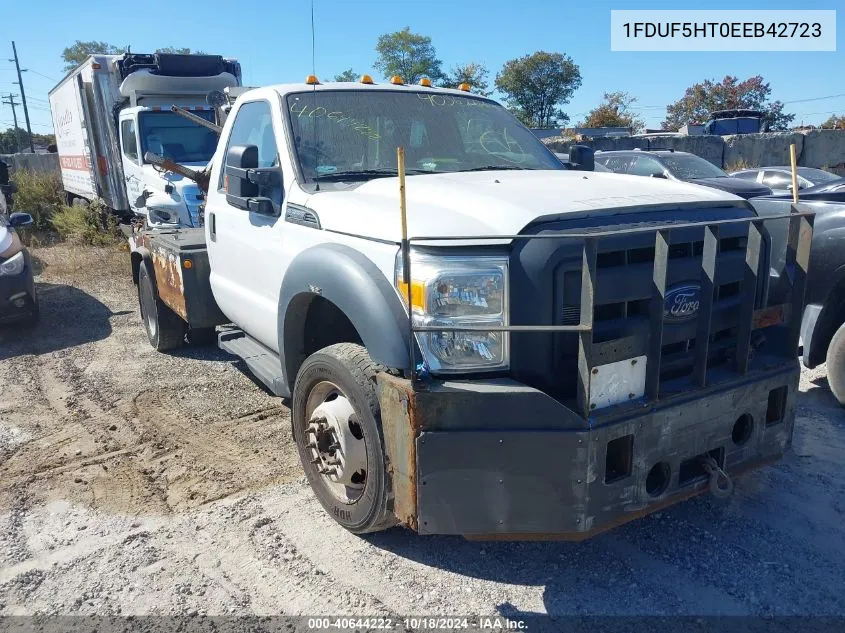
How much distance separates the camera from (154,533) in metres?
3.41

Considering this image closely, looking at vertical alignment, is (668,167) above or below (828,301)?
above

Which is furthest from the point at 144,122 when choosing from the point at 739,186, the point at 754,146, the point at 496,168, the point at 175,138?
the point at 754,146

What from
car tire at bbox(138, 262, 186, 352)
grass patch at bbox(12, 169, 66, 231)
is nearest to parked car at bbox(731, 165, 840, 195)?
car tire at bbox(138, 262, 186, 352)

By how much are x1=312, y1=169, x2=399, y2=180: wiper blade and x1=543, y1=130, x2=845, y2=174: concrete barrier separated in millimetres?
18198

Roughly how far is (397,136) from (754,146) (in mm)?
21219

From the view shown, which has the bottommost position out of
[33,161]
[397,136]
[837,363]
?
[837,363]

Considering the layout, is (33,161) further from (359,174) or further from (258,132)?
(359,174)

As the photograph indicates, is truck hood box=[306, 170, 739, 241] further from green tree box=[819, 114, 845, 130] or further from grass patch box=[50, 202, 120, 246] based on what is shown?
green tree box=[819, 114, 845, 130]

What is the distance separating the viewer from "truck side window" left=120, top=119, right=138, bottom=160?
37.3ft

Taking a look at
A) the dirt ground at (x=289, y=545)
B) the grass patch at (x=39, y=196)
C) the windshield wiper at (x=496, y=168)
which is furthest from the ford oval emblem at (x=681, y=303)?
the grass patch at (x=39, y=196)

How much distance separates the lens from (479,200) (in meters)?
2.84

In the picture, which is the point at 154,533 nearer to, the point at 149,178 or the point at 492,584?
the point at 492,584

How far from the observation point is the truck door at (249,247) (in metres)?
3.86

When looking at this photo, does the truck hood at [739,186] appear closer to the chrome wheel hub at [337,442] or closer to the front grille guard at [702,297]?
the front grille guard at [702,297]
